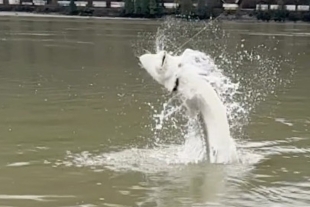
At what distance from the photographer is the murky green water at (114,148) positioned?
29.2 feet

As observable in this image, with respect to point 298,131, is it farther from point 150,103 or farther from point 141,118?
point 150,103

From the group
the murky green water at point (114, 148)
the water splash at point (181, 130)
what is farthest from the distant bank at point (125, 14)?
the murky green water at point (114, 148)

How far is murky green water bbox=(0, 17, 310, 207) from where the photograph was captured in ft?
29.2

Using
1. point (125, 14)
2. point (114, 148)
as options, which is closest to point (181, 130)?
point (114, 148)

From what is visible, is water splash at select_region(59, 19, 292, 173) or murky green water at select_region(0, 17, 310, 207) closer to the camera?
murky green water at select_region(0, 17, 310, 207)

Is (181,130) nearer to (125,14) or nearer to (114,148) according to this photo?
(114,148)

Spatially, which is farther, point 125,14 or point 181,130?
point 125,14

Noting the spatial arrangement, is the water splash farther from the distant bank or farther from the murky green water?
the distant bank

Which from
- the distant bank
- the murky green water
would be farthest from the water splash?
the distant bank

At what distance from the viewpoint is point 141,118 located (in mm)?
14508

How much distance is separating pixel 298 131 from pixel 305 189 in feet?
14.0

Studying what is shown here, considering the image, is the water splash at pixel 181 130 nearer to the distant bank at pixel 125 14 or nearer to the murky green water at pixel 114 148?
the murky green water at pixel 114 148

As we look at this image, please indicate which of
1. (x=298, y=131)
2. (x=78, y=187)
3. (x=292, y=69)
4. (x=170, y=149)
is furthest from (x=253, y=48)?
(x=78, y=187)

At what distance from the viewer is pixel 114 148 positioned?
11.5 m
